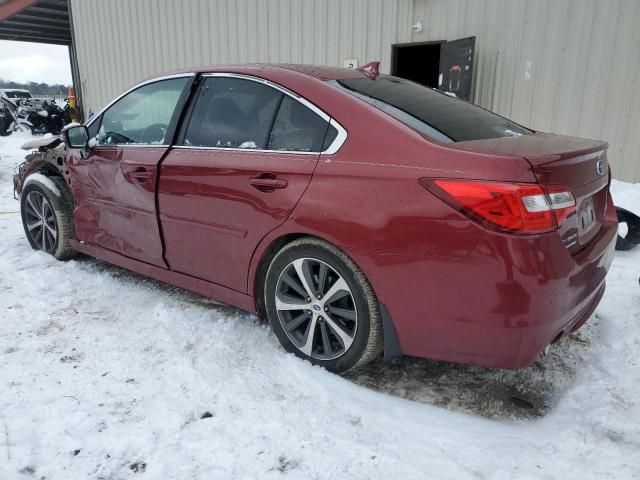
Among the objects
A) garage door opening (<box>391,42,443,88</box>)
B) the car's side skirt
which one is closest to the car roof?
the car's side skirt

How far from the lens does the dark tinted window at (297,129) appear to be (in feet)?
8.05

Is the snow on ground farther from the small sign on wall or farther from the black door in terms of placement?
the black door

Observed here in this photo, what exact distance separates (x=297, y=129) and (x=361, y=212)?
64cm

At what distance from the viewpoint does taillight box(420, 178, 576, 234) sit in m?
1.89

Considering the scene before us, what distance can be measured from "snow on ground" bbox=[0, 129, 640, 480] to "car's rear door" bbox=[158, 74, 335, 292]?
50 centimetres

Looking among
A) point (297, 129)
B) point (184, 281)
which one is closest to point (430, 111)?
point (297, 129)

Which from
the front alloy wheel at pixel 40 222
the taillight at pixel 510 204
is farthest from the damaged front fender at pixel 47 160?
the taillight at pixel 510 204

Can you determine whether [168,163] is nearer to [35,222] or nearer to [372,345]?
[372,345]

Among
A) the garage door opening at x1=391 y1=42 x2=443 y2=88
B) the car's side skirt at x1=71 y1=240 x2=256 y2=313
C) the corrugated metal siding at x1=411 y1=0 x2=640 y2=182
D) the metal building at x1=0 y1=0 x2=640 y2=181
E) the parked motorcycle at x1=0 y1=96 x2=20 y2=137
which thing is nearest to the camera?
the car's side skirt at x1=71 y1=240 x2=256 y2=313

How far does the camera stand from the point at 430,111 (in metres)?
2.53

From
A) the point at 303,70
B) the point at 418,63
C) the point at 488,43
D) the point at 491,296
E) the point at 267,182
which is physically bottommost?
the point at 491,296

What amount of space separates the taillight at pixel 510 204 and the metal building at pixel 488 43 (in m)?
5.70

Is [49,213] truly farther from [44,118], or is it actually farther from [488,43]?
[44,118]

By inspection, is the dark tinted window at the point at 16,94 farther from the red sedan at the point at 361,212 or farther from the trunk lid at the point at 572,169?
the trunk lid at the point at 572,169
